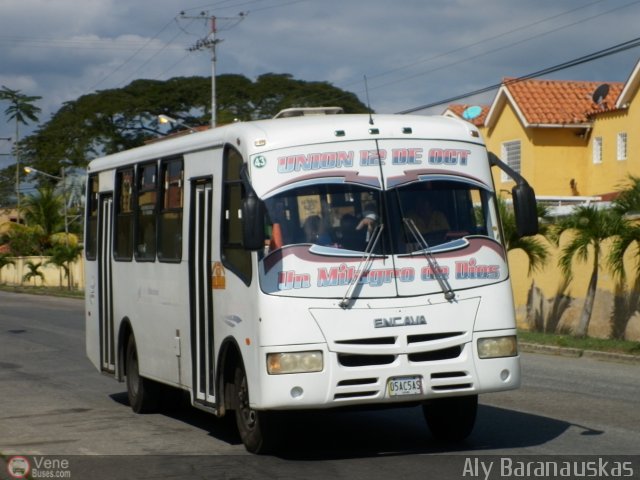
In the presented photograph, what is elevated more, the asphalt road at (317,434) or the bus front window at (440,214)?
the bus front window at (440,214)

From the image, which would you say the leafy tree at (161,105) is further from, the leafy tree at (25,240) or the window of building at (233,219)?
the window of building at (233,219)

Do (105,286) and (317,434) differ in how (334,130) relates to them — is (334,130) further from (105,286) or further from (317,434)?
(105,286)

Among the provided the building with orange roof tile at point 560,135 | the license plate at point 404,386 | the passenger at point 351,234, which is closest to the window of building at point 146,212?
the passenger at point 351,234

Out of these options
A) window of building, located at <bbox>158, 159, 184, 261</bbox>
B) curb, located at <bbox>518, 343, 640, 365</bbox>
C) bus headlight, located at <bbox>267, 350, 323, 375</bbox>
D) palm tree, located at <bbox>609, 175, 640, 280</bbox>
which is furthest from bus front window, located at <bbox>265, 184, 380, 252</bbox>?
palm tree, located at <bbox>609, 175, 640, 280</bbox>

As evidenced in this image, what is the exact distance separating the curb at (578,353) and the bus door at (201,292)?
1024 cm

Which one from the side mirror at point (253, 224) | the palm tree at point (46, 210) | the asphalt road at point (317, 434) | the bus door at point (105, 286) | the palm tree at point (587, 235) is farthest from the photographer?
the palm tree at point (46, 210)

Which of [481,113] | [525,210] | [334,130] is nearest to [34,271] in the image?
[481,113]

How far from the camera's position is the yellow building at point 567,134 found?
3916 cm

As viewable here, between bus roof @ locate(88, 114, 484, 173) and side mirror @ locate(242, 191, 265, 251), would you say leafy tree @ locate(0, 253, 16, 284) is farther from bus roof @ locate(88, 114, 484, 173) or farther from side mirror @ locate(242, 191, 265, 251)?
side mirror @ locate(242, 191, 265, 251)

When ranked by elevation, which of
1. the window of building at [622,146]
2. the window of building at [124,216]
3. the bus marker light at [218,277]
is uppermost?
the window of building at [622,146]

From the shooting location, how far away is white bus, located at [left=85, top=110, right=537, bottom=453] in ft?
31.3

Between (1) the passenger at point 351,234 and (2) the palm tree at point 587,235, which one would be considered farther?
(2) the palm tree at point 587,235

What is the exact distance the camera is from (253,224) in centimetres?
944

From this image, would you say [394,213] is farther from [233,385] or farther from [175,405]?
[175,405]
